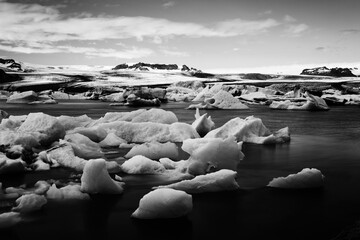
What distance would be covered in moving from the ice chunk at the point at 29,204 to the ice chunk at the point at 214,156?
2.47m

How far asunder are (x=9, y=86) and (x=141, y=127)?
2028 inches

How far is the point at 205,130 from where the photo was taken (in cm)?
1094

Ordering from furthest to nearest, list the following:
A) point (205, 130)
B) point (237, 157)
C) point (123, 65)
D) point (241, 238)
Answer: point (123, 65), point (205, 130), point (237, 157), point (241, 238)

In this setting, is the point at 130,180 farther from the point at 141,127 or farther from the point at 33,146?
the point at 141,127

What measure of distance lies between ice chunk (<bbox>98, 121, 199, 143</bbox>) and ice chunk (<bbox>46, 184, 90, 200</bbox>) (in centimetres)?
465

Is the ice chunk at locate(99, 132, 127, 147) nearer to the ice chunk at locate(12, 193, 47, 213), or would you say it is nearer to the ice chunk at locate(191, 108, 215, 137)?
the ice chunk at locate(191, 108, 215, 137)

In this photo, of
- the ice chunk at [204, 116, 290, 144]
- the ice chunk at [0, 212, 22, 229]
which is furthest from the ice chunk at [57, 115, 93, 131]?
the ice chunk at [0, 212, 22, 229]

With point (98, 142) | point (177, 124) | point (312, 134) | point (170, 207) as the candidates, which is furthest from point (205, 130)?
point (170, 207)

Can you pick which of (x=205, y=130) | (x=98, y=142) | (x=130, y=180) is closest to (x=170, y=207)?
(x=130, y=180)

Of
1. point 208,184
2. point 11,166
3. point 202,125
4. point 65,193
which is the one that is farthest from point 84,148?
point 202,125

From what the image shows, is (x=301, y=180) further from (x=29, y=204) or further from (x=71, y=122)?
(x=71, y=122)

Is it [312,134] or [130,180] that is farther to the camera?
[312,134]

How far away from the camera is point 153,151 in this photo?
24.9 ft

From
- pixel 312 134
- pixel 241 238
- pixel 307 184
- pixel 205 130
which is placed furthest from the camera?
pixel 312 134
